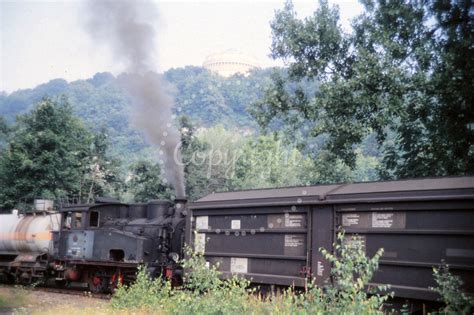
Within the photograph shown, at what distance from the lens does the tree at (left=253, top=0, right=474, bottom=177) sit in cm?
1641

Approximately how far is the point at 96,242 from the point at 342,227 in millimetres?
9621

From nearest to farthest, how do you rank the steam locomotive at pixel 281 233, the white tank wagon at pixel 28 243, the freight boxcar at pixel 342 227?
the freight boxcar at pixel 342 227, the steam locomotive at pixel 281 233, the white tank wagon at pixel 28 243

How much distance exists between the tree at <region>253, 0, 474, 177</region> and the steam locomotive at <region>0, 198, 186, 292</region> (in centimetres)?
645

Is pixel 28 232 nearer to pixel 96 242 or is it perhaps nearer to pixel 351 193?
pixel 96 242

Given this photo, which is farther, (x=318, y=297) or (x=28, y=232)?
(x=28, y=232)

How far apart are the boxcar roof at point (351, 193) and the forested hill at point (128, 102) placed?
3073 inches

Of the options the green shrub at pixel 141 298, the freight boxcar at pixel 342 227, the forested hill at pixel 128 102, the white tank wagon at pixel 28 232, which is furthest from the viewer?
the forested hill at pixel 128 102

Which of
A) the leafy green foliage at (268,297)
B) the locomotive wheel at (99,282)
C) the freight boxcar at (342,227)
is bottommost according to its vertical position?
the locomotive wheel at (99,282)

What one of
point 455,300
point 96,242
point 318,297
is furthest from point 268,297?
point 96,242

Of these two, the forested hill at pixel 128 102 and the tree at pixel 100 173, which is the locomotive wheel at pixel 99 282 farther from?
the forested hill at pixel 128 102

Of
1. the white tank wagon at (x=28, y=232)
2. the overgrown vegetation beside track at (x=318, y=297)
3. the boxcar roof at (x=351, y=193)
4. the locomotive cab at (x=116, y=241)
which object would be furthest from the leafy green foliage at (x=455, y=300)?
the white tank wagon at (x=28, y=232)

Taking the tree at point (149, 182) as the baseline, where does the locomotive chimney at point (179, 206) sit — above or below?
below

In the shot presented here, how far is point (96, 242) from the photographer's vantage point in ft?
53.4

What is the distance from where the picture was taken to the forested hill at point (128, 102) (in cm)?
9600
